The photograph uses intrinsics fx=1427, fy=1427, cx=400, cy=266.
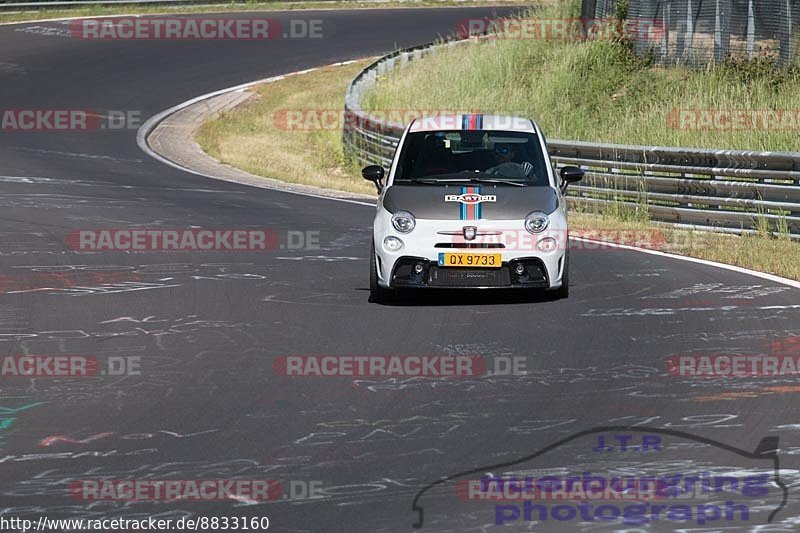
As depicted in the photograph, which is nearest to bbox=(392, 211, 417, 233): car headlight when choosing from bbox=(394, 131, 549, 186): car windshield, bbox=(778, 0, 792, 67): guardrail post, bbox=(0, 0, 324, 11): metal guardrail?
bbox=(394, 131, 549, 186): car windshield

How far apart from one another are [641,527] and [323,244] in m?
10.5

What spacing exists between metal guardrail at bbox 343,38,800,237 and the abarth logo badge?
543cm

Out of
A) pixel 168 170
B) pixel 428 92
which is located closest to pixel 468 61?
pixel 428 92

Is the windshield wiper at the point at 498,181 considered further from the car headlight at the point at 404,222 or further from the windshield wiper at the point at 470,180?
the car headlight at the point at 404,222

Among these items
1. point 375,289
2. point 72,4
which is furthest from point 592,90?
point 72,4

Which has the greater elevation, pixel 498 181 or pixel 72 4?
pixel 72 4

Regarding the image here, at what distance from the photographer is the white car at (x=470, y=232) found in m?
11.9

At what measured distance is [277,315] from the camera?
11477 millimetres

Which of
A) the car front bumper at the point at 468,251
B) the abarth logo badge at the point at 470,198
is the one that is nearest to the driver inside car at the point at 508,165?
the abarth logo badge at the point at 470,198

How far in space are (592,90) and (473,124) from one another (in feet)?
57.2

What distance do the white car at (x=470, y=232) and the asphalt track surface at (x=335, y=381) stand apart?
28 centimetres

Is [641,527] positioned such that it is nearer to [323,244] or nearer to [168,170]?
[323,244]

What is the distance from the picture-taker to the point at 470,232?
11.9 meters

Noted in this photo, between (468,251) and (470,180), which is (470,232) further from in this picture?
(470,180)
